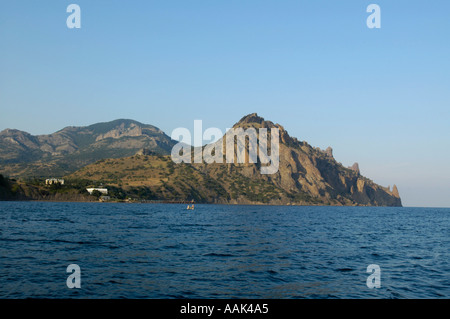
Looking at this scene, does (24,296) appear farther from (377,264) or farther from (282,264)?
(377,264)

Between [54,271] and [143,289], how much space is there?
10877 millimetres

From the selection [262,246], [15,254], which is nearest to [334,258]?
[262,246]
